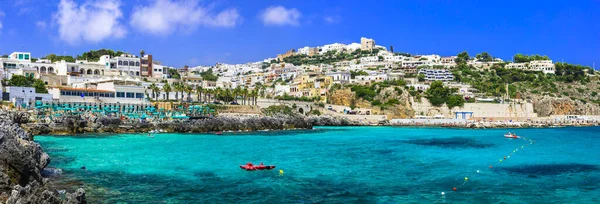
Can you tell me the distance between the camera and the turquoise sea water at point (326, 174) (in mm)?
17953

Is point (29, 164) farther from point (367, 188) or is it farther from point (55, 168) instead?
point (367, 188)

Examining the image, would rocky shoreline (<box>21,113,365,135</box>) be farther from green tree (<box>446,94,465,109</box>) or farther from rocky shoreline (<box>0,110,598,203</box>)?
green tree (<box>446,94,465,109</box>)

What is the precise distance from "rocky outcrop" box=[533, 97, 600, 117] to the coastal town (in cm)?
18

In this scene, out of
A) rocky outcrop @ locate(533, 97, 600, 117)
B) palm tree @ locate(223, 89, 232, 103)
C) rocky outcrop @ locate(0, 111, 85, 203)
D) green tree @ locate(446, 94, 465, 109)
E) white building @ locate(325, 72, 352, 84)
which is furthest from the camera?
white building @ locate(325, 72, 352, 84)

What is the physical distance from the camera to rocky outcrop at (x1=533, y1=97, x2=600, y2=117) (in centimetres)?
8988

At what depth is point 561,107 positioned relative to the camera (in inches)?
3553

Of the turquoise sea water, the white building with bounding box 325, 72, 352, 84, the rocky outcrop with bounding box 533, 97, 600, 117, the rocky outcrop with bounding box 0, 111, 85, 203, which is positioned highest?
the white building with bounding box 325, 72, 352, 84

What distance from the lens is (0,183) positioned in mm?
13453

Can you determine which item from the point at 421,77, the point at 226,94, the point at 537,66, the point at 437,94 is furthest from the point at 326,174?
the point at 537,66

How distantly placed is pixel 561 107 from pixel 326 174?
3192 inches

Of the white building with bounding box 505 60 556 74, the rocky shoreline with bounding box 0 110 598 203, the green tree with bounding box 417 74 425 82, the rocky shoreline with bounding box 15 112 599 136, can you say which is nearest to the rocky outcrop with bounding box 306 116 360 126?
the rocky shoreline with bounding box 0 110 598 203

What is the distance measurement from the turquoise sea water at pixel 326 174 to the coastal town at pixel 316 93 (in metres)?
27.5

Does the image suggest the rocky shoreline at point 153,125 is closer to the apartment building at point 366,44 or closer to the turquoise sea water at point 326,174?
the turquoise sea water at point 326,174

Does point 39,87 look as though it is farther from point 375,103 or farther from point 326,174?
point 375,103
